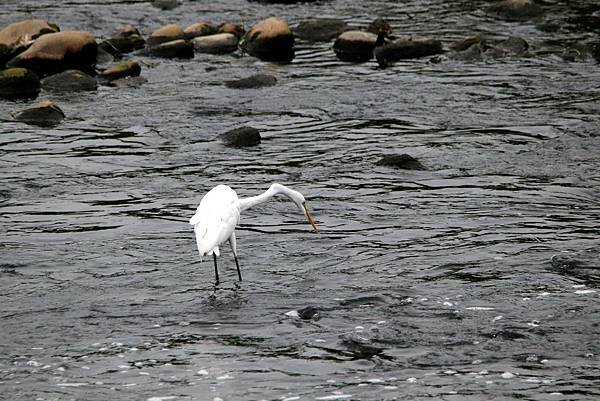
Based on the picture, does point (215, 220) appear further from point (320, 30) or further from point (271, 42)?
point (320, 30)

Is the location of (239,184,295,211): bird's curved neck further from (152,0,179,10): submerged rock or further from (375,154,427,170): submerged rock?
(152,0,179,10): submerged rock

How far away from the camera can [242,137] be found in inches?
552

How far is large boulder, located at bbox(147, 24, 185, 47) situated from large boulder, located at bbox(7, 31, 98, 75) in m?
1.60

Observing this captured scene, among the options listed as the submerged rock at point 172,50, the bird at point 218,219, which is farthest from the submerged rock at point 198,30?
the bird at point 218,219

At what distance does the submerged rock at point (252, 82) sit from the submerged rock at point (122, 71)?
1.60m

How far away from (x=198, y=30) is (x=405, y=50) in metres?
3.99

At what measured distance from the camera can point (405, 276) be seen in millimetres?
9727

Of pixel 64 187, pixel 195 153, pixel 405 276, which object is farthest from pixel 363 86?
pixel 405 276

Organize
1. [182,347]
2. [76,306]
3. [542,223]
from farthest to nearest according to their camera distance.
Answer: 1. [542,223]
2. [76,306]
3. [182,347]

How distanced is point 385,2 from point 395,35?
3.31m

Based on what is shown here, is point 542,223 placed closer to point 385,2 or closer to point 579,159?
point 579,159

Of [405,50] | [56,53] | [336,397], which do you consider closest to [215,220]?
[336,397]

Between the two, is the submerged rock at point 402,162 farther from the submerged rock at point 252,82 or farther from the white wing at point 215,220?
the submerged rock at point 252,82

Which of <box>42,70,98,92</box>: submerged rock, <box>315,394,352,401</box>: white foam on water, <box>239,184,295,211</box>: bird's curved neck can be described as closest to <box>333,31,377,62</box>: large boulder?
<box>42,70,98,92</box>: submerged rock
